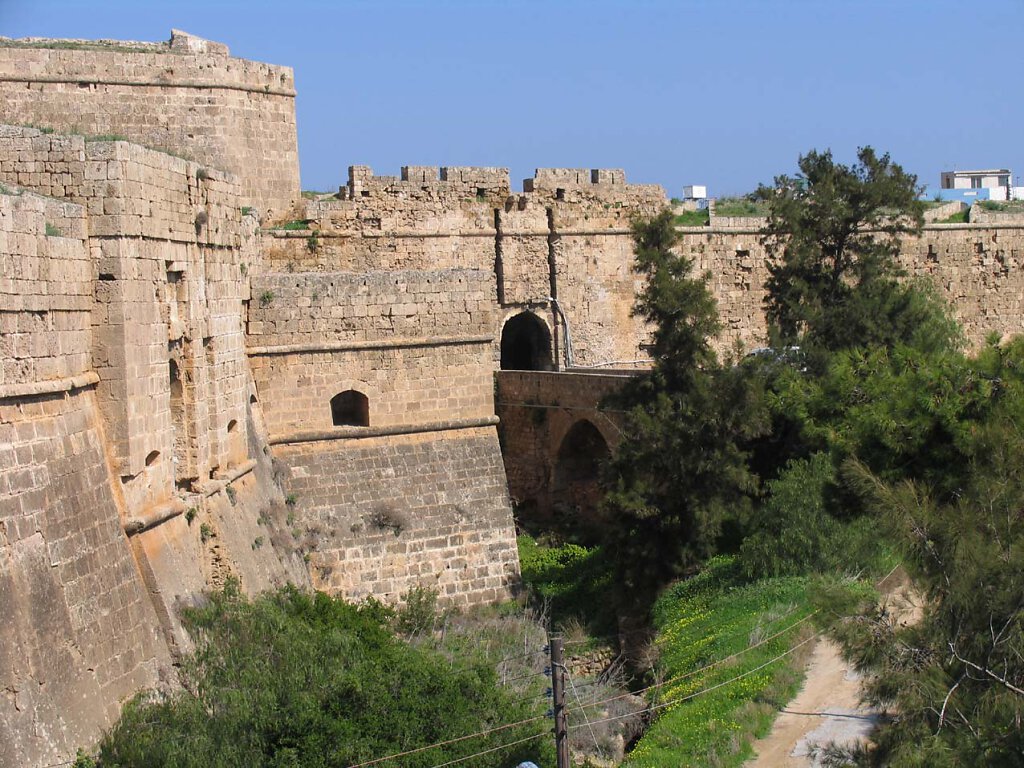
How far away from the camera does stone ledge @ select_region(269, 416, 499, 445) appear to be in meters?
17.0

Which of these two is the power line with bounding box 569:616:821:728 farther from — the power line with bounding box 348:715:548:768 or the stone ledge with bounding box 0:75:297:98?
the stone ledge with bounding box 0:75:297:98

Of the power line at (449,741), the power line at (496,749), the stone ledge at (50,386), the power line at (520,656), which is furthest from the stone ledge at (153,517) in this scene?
the power line at (520,656)

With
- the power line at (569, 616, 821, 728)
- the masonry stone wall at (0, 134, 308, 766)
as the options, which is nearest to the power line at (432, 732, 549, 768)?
the power line at (569, 616, 821, 728)

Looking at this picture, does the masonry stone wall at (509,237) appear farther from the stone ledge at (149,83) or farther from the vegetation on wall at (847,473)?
the vegetation on wall at (847,473)

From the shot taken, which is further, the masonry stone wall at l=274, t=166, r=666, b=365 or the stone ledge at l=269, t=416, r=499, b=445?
the masonry stone wall at l=274, t=166, r=666, b=365

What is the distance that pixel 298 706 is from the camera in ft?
37.1

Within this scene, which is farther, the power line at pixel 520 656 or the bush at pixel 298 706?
the power line at pixel 520 656

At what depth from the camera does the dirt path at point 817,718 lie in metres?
11.9

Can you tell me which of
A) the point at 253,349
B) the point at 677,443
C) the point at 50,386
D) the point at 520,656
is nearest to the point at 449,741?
the point at 520,656

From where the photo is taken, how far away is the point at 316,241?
874 inches

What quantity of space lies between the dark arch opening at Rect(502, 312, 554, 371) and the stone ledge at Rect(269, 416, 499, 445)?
22.3ft

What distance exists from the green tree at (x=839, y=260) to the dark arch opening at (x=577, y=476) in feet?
11.1

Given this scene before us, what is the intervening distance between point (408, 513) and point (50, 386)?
6.74 m

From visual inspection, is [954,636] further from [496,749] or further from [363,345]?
[363,345]
